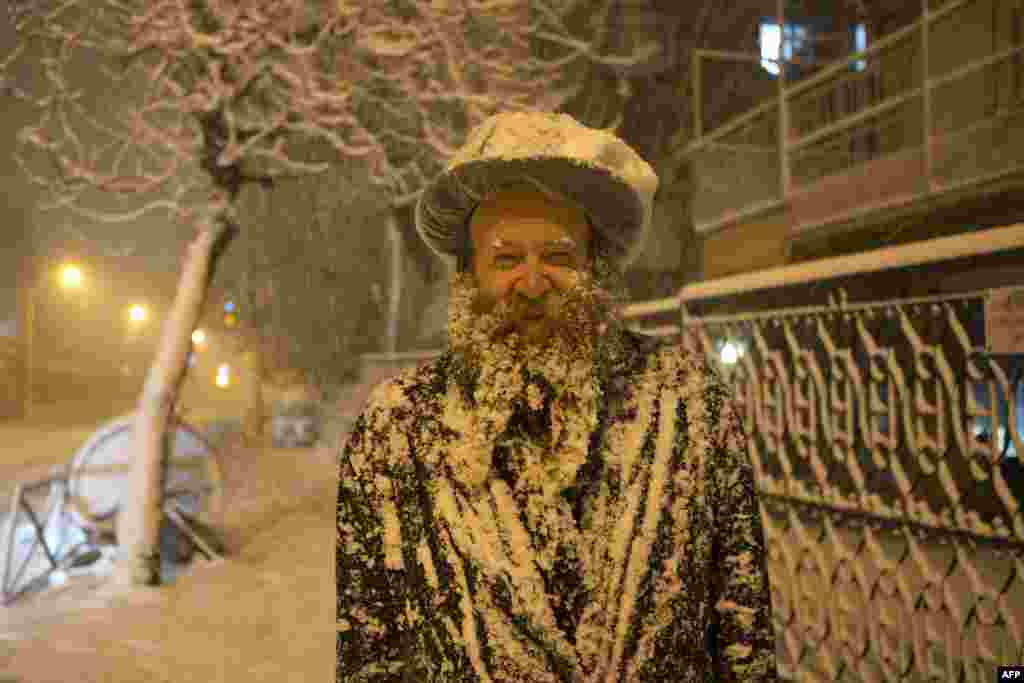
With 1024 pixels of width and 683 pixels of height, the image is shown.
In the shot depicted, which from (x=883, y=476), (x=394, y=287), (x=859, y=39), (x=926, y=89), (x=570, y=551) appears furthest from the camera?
(x=394, y=287)

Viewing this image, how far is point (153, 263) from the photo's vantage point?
982cm

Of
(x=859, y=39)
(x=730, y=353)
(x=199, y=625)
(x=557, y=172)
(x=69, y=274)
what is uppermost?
(x=859, y=39)

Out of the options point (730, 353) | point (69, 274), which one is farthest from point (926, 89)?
point (69, 274)

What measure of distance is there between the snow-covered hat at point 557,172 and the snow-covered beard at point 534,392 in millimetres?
190

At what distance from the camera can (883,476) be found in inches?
138

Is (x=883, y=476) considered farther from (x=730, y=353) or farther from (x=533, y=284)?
(x=533, y=284)

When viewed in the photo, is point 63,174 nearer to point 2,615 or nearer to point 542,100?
point 2,615

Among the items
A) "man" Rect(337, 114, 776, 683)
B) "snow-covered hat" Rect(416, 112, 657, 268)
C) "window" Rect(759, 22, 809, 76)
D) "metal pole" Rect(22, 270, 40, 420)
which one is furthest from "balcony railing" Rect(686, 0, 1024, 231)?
"metal pole" Rect(22, 270, 40, 420)

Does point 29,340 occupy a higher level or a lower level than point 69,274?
lower

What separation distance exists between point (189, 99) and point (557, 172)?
526 cm

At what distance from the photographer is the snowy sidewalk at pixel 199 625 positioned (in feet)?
14.6

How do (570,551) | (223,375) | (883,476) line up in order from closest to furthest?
(570,551), (883,476), (223,375)

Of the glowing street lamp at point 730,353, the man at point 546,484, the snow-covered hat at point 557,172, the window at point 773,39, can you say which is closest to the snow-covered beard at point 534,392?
the man at point 546,484

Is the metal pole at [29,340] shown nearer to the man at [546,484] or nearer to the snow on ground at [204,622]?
the snow on ground at [204,622]
